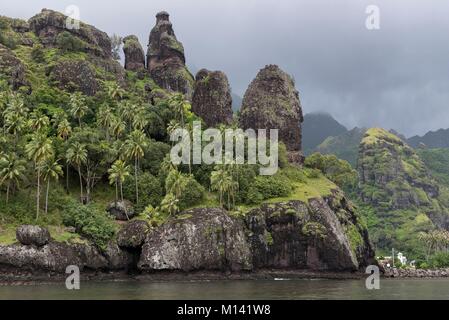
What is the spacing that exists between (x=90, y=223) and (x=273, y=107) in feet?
219

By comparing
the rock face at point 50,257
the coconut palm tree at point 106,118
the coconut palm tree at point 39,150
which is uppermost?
the coconut palm tree at point 106,118

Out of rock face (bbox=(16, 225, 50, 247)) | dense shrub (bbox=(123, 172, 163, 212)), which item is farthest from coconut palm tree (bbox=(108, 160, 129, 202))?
rock face (bbox=(16, 225, 50, 247))

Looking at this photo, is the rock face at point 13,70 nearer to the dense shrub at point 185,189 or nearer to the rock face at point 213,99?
the rock face at point 213,99

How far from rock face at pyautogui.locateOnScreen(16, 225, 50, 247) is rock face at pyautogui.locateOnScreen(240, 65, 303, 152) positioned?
71.0 metres

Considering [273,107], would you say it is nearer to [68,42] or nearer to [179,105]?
[179,105]

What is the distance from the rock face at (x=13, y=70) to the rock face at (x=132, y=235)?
58150 millimetres

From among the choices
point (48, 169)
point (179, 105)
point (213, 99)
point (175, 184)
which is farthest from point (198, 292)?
point (213, 99)

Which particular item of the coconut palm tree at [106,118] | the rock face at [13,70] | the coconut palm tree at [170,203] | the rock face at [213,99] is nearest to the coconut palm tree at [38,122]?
the coconut palm tree at [106,118]

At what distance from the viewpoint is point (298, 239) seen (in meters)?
97.1

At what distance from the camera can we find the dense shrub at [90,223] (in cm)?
8444

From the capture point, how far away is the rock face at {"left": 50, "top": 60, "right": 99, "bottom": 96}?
132500mm

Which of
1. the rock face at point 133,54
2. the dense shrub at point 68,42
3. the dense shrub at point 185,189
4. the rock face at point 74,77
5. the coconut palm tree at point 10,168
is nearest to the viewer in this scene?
the coconut palm tree at point 10,168
